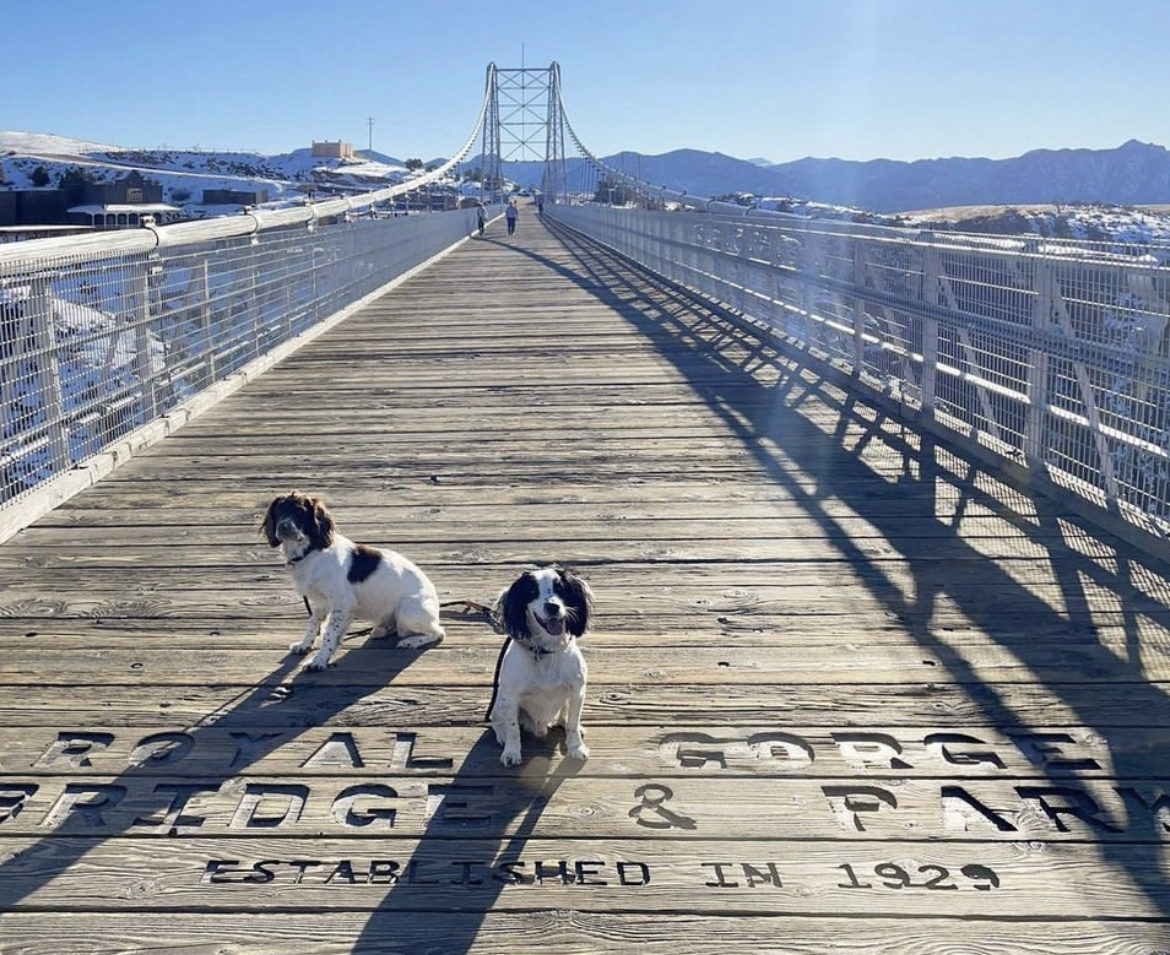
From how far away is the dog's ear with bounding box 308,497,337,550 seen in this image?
394 centimetres

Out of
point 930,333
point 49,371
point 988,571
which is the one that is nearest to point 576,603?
point 988,571

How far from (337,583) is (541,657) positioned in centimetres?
102

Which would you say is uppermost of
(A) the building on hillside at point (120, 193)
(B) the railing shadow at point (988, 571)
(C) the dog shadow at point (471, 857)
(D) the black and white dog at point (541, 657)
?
(A) the building on hillside at point (120, 193)

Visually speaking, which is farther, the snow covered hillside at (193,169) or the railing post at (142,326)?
the snow covered hillside at (193,169)

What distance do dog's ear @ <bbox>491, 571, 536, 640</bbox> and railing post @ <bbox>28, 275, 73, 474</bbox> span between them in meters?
3.29

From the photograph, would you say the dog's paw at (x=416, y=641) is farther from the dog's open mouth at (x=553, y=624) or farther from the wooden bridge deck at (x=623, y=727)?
the dog's open mouth at (x=553, y=624)

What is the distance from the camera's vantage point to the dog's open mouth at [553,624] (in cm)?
312

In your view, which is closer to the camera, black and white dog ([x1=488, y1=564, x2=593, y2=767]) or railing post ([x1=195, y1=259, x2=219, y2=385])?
black and white dog ([x1=488, y1=564, x2=593, y2=767])

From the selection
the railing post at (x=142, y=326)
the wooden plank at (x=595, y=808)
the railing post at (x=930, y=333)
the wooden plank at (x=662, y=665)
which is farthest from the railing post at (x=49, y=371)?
the railing post at (x=930, y=333)

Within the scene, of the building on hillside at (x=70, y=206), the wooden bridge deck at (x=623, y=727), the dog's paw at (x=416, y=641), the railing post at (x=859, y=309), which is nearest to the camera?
the wooden bridge deck at (x=623, y=727)

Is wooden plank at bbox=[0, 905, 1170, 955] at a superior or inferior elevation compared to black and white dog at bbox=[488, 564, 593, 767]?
inferior

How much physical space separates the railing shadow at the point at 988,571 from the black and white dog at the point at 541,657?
3.71 feet

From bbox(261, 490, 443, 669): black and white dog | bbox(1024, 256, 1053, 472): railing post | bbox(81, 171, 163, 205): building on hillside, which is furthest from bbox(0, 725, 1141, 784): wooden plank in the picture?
bbox(81, 171, 163, 205): building on hillside

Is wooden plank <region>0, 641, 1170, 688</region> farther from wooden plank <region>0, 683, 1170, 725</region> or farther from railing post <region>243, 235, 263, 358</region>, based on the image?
railing post <region>243, 235, 263, 358</region>
